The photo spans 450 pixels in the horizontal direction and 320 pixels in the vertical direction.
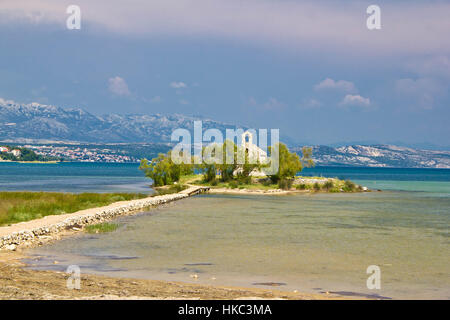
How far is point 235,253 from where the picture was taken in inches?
904

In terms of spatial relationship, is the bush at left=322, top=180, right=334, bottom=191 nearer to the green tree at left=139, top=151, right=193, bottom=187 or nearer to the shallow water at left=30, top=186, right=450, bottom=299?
the green tree at left=139, top=151, right=193, bottom=187

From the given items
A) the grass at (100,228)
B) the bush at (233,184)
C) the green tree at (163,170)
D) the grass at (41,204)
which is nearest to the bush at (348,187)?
the bush at (233,184)

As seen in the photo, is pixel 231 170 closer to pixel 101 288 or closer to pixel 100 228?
pixel 100 228

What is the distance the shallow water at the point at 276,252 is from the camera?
17406mm

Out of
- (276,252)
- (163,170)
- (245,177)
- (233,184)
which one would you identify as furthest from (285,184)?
(276,252)

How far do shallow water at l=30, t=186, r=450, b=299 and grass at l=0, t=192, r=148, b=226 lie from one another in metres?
5.41

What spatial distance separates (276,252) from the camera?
76.5 feet

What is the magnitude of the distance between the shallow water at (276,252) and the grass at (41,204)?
5.41 metres

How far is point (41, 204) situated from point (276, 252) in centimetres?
2260

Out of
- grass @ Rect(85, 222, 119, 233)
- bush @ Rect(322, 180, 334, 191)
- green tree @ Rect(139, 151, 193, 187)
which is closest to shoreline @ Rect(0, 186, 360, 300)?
grass @ Rect(85, 222, 119, 233)

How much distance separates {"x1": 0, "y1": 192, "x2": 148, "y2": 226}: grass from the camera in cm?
3205

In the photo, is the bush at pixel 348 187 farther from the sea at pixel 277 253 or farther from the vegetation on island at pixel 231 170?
the sea at pixel 277 253
